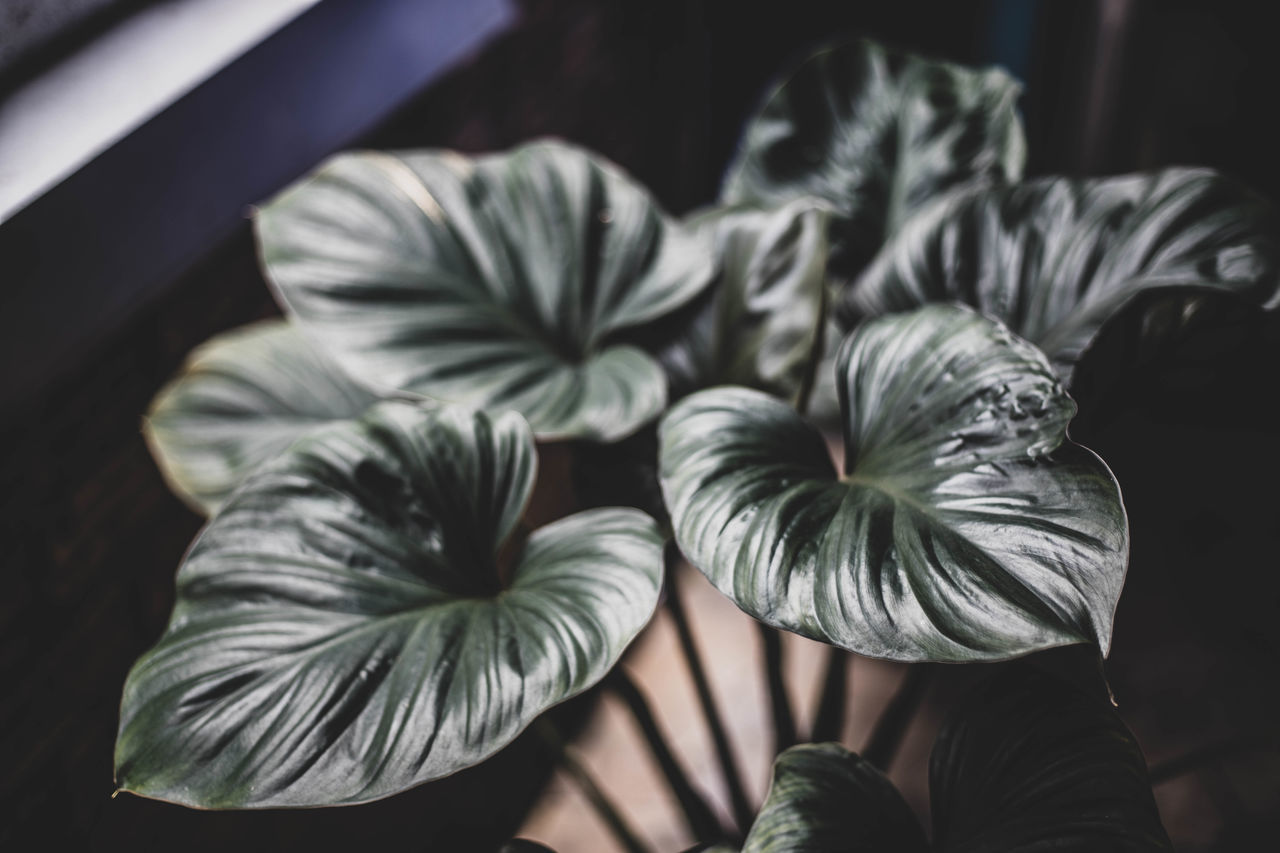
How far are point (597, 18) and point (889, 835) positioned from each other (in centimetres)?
137

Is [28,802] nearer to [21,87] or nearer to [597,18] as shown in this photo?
[21,87]

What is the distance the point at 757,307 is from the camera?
0.74 metres

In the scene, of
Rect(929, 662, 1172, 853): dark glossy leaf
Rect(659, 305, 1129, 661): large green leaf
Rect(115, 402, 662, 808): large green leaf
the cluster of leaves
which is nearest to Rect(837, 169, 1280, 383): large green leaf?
the cluster of leaves

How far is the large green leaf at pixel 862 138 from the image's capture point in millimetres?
866

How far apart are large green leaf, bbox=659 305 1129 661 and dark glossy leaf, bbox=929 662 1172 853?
14 centimetres

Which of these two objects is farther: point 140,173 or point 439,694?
point 140,173

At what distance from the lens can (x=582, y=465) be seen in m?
0.75

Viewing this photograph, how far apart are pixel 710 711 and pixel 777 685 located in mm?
98

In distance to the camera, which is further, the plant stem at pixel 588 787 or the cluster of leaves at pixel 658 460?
the plant stem at pixel 588 787

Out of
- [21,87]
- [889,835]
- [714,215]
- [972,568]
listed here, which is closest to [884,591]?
[972,568]

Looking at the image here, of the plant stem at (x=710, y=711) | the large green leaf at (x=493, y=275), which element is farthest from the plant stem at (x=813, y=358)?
the plant stem at (x=710, y=711)

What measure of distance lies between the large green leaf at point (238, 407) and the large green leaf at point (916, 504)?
0.37 metres

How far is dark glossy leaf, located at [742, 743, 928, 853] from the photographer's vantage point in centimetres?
52

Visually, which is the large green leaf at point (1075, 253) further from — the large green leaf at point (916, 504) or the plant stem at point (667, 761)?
the plant stem at point (667, 761)
